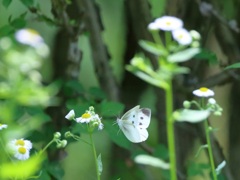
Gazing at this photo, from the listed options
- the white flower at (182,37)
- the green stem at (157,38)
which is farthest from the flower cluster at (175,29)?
the green stem at (157,38)

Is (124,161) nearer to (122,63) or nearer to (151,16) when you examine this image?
(122,63)

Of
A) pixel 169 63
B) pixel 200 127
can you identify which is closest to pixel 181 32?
pixel 169 63

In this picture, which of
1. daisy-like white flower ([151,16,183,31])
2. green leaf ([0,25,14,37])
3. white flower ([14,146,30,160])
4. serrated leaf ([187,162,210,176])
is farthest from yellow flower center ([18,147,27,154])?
serrated leaf ([187,162,210,176])

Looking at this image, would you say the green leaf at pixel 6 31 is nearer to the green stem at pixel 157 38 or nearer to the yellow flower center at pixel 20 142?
the green stem at pixel 157 38

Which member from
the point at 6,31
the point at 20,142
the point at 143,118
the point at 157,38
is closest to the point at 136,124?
the point at 143,118

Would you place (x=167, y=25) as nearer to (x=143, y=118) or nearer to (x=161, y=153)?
(x=143, y=118)
